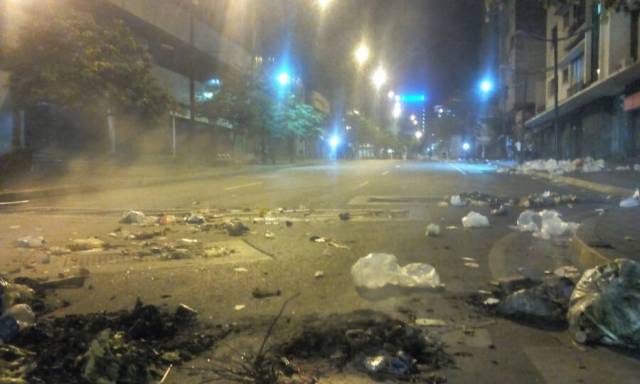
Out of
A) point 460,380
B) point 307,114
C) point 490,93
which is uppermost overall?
point 490,93

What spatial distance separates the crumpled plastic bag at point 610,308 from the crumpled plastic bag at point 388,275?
1758mm

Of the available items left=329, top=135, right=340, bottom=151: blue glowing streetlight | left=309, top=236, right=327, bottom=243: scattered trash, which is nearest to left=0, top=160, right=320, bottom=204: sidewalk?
left=309, top=236, right=327, bottom=243: scattered trash

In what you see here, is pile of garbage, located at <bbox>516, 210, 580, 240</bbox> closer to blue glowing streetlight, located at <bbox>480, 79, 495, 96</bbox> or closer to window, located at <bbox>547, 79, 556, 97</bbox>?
window, located at <bbox>547, 79, 556, 97</bbox>

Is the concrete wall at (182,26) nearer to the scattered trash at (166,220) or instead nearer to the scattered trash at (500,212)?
the scattered trash at (166,220)

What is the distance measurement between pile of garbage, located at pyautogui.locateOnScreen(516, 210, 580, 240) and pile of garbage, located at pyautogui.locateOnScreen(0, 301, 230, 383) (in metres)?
6.40

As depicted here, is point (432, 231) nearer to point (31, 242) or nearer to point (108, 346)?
point (31, 242)

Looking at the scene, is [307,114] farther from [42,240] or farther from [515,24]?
[42,240]

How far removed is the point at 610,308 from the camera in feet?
15.3

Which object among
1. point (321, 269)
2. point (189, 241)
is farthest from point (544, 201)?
point (321, 269)

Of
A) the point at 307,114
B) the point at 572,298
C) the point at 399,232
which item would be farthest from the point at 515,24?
the point at 572,298

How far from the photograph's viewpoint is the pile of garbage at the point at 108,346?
3938 mm

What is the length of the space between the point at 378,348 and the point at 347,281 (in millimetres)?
2408

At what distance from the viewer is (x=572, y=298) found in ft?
16.7

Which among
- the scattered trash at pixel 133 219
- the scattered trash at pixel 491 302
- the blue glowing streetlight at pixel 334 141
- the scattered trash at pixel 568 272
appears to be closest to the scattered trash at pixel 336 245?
the scattered trash at pixel 568 272
